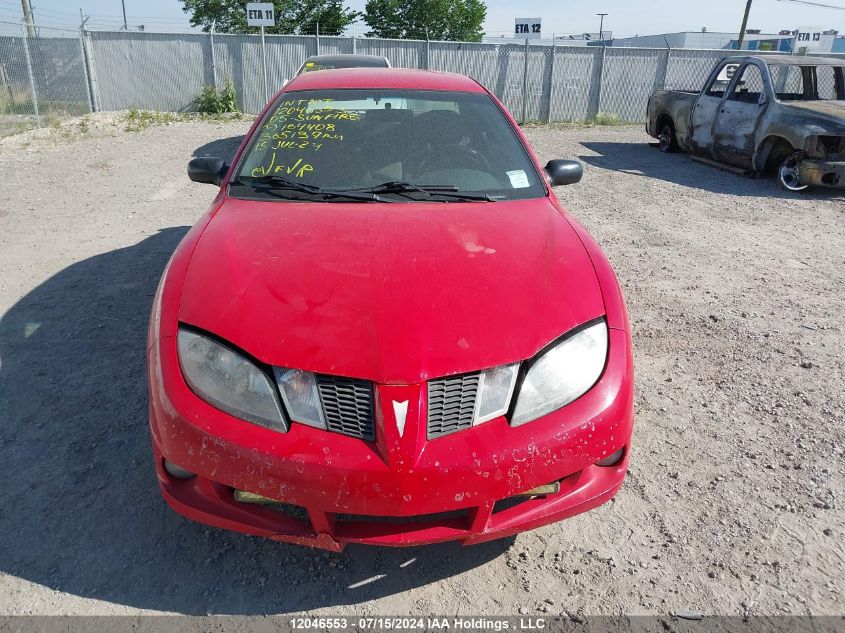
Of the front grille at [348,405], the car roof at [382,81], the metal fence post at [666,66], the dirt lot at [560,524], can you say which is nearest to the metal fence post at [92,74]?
the dirt lot at [560,524]

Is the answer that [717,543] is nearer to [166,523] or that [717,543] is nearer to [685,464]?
[685,464]

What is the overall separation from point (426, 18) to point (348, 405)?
40.7 metres

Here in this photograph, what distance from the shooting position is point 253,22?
1465cm

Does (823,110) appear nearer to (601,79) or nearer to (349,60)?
(349,60)

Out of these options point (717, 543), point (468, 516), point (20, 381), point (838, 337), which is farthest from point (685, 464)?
point (20, 381)

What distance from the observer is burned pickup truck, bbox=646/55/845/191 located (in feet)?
26.4

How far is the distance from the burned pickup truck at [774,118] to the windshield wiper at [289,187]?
7.60 m

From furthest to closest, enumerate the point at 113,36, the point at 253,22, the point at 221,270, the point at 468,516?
the point at 113,36
the point at 253,22
the point at 221,270
the point at 468,516

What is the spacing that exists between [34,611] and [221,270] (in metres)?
1.30

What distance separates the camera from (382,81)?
3537mm

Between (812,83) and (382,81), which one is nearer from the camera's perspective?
(382,81)

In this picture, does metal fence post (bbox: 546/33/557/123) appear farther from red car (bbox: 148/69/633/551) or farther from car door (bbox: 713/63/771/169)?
red car (bbox: 148/69/633/551)

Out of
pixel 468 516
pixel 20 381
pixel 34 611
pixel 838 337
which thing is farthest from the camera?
pixel 838 337

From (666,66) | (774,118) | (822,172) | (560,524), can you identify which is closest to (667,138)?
(774,118)
